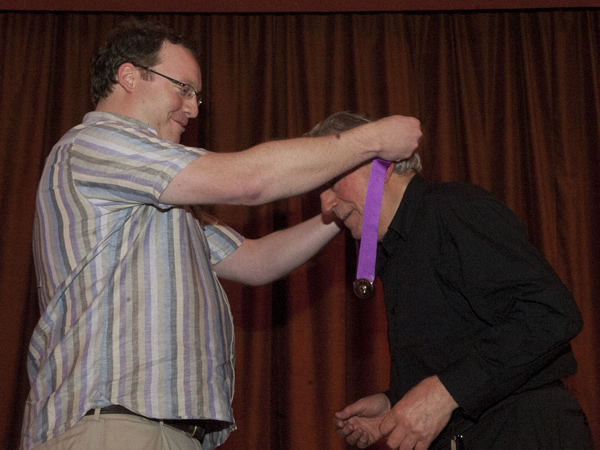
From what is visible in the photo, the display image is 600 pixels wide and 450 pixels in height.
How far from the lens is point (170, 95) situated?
7.02 feet

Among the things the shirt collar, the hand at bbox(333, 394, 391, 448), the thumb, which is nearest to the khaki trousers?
the thumb

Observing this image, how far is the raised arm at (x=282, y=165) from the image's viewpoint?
66.0 inches

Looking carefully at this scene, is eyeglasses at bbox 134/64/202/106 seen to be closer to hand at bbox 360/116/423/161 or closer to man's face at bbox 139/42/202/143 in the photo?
man's face at bbox 139/42/202/143

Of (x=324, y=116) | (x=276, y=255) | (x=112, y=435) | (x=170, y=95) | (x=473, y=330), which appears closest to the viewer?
(x=112, y=435)

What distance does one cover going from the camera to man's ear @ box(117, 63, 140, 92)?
6.97 ft

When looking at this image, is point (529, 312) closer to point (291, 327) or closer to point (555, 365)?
point (555, 365)

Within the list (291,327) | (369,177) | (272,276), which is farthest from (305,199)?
(369,177)

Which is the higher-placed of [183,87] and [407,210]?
[183,87]

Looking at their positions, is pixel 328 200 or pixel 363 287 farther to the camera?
pixel 328 200

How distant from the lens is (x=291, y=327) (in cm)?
356

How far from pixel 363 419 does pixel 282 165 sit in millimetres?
961

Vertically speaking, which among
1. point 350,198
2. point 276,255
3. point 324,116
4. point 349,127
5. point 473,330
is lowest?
point 473,330

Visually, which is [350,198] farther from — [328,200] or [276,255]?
[276,255]

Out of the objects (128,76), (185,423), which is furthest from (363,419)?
(128,76)
